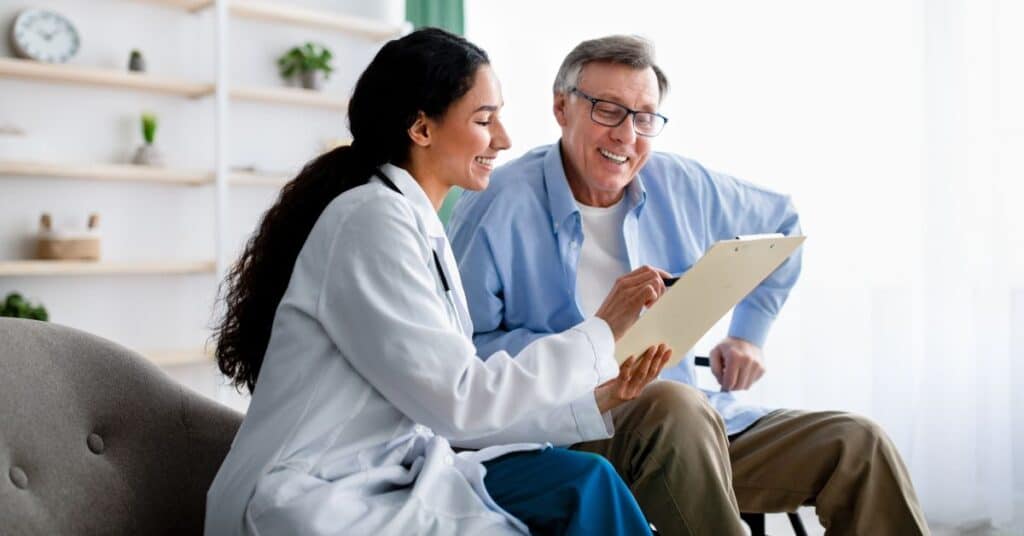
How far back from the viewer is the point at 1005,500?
10.3 feet

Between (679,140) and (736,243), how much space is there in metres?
2.30

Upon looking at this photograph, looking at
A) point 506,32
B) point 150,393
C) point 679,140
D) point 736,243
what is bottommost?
point 150,393

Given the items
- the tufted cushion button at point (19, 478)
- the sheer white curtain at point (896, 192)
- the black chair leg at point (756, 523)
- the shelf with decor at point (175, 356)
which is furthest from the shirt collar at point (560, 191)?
the shelf with decor at point (175, 356)

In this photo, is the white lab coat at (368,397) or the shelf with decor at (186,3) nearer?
the white lab coat at (368,397)

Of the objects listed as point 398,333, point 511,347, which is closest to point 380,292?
point 398,333

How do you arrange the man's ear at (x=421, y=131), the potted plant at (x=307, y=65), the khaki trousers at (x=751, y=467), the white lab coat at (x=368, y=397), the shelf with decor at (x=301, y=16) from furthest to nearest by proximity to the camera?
the potted plant at (x=307, y=65) < the shelf with decor at (x=301, y=16) < the khaki trousers at (x=751, y=467) < the man's ear at (x=421, y=131) < the white lab coat at (x=368, y=397)

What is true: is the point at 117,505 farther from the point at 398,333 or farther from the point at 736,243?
the point at 736,243

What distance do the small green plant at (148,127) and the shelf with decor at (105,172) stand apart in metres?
0.12

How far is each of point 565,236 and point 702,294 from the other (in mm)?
482

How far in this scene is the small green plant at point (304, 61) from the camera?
4.69 metres

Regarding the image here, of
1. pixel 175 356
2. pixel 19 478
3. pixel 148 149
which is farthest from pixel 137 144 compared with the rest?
pixel 19 478

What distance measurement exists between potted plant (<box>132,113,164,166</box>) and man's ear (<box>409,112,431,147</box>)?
9.97 feet

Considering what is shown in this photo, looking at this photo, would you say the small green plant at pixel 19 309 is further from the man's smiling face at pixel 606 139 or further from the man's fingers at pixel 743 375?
the man's fingers at pixel 743 375

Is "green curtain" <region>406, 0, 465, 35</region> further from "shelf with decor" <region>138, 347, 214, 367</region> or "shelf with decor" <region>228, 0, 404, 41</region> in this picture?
"shelf with decor" <region>138, 347, 214, 367</region>
